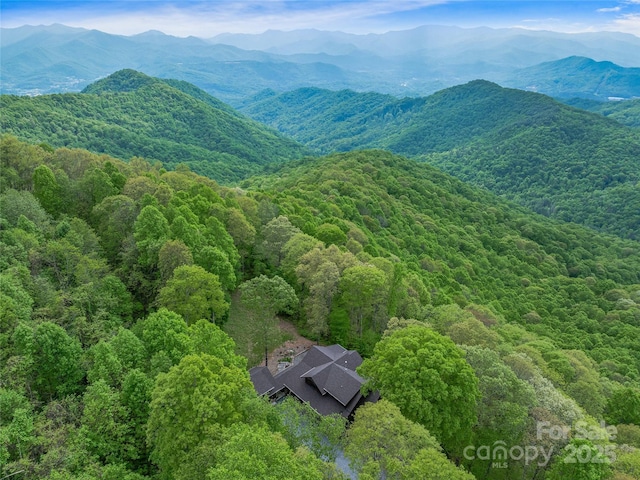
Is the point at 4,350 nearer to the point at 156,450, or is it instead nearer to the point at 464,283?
the point at 156,450

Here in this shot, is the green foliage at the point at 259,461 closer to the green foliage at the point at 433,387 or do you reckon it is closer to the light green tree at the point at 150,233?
the green foliage at the point at 433,387

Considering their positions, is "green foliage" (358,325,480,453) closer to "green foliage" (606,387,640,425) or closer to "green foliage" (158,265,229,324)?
"green foliage" (158,265,229,324)

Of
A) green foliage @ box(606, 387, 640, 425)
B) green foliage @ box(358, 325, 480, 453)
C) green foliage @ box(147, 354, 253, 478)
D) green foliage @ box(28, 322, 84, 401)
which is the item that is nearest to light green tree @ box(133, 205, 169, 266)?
green foliage @ box(28, 322, 84, 401)

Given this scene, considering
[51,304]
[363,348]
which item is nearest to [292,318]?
[363,348]

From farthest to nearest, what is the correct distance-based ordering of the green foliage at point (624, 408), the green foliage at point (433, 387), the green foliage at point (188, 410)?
the green foliage at point (624, 408)
the green foliage at point (433, 387)
the green foliage at point (188, 410)

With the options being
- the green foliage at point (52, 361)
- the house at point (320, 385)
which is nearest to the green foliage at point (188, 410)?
the green foliage at point (52, 361)
